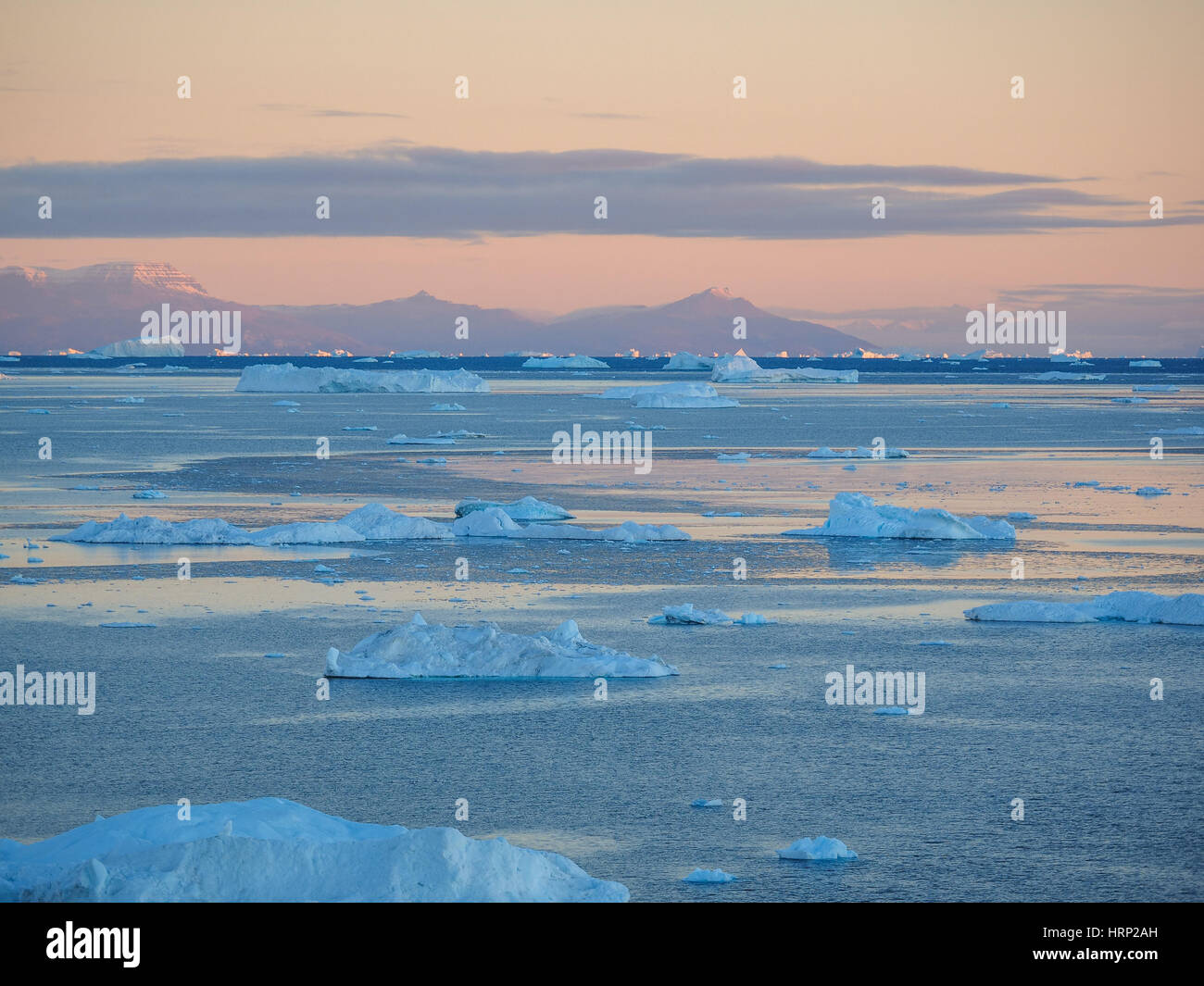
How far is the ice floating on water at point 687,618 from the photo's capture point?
15812mm

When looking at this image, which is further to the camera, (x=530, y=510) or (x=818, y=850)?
(x=530, y=510)

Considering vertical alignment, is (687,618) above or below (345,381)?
below

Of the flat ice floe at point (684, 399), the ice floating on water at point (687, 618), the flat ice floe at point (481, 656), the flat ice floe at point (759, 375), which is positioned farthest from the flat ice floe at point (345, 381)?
the flat ice floe at point (481, 656)

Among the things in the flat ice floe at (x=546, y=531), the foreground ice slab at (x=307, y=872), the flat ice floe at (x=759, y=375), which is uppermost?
the flat ice floe at (x=759, y=375)

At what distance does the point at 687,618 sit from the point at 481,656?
119 inches

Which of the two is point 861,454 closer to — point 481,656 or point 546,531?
point 546,531

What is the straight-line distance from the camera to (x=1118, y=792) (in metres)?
9.88

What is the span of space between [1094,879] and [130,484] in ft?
90.2

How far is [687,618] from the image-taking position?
1581cm

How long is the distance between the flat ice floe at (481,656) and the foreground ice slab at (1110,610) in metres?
4.46

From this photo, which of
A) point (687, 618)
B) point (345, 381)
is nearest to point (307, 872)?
point (687, 618)

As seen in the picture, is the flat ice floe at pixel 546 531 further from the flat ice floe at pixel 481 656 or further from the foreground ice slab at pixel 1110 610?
the flat ice floe at pixel 481 656

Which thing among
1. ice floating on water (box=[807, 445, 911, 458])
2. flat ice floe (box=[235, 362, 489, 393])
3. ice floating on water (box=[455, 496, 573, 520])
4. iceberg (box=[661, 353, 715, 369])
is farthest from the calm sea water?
iceberg (box=[661, 353, 715, 369])
